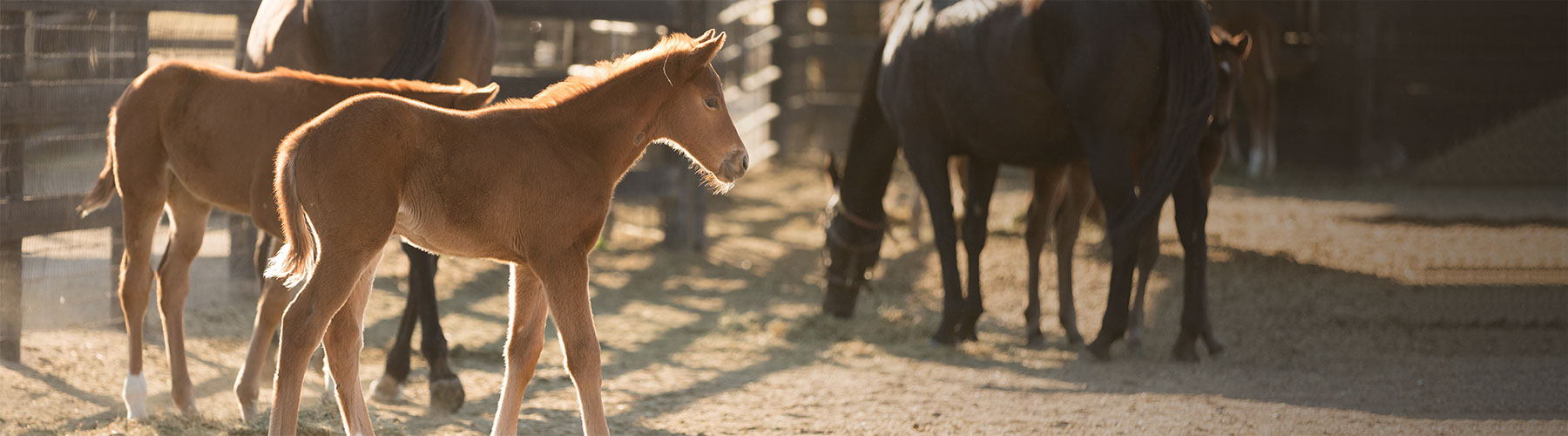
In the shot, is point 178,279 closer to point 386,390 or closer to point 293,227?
point 386,390

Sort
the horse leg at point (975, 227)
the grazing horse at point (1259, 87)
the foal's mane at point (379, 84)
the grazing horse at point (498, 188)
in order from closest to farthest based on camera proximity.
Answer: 1. the grazing horse at point (498, 188)
2. the foal's mane at point (379, 84)
3. the horse leg at point (975, 227)
4. the grazing horse at point (1259, 87)

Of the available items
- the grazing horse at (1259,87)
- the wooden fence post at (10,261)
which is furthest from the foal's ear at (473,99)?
the grazing horse at (1259,87)

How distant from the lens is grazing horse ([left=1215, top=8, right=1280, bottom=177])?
11.8 metres

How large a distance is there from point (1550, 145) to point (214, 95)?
1011 cm

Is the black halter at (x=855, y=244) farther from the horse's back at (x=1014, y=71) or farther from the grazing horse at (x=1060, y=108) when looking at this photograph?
the horse's back at (x=1014, y=71)

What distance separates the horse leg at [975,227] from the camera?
6.26 metres

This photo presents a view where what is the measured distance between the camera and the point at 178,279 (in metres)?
4.30

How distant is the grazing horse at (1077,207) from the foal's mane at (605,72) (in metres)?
2.99

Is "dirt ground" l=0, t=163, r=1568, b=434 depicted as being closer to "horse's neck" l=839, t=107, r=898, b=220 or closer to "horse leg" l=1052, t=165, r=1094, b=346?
"horse leg" l=1052, t=165, r=1094, b=346

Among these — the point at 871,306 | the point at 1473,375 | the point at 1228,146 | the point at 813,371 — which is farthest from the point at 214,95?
the point at 1228,146

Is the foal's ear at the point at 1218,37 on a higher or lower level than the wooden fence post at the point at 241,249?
higher

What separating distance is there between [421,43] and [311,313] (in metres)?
1.71

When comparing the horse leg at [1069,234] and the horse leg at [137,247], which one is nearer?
the horse leg at [137,247]

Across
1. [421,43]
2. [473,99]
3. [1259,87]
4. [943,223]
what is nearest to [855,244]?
[943,223]
